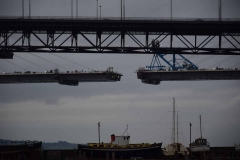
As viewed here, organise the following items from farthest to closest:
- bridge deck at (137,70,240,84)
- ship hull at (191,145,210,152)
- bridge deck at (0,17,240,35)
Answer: bridge deck at (137,70,240,84) < ship hull at (191,145,210,152) < bridge deck at (0,17,240,35)

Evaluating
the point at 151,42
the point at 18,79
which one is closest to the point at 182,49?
the point at 151,42

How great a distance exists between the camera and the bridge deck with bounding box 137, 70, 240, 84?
397 feet

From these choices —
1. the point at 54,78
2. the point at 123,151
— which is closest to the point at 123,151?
the point at 123,151

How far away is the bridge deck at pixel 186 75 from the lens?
121 m

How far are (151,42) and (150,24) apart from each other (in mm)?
2893

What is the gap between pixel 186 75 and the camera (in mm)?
123500

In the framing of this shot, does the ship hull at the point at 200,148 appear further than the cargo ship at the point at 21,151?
Yes

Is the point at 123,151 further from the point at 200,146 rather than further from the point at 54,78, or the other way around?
the point at 54,78

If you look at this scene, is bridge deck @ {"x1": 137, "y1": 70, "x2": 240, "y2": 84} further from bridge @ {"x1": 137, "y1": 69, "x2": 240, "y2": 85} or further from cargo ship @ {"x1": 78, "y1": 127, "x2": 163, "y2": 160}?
cargo ship @ {"x1": 78, "y1": 127, "x2": 163, "y2": 160}

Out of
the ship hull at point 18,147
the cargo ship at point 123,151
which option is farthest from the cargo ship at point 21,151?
the cargo ship at point 123,151

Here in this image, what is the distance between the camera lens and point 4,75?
130500 mm

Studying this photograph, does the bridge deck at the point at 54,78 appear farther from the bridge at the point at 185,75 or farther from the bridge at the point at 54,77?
the bridge at the point at 185,75

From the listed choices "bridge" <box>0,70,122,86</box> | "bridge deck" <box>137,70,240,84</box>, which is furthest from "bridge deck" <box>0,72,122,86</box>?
"bridge deck" <box>137,70,240,84</box>

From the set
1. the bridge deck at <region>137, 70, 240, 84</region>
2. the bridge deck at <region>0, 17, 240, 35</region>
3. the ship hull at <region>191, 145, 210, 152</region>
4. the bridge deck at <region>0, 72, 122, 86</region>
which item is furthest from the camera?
the bridge deck at <region>0, 72, 122, 86</region>
